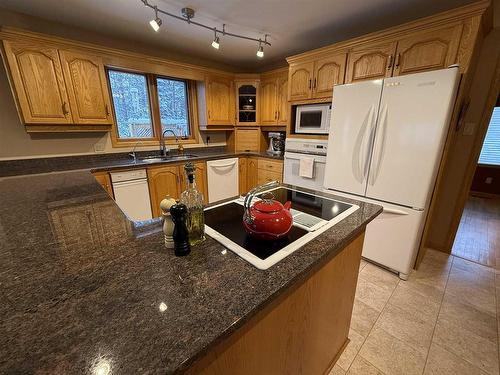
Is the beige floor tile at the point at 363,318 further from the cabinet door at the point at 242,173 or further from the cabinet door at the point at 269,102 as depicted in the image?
the cabinet door at the point at 269,102

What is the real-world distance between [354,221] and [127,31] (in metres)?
3.05

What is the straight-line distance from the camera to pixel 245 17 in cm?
213

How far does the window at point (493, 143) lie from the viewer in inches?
151

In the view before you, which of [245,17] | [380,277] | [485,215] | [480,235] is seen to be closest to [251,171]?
[245,17]

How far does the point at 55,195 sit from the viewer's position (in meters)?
1.37

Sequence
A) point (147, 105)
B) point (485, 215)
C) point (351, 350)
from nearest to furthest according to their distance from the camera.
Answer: point (351, 350)
point (147, 105)
point (485, 215)

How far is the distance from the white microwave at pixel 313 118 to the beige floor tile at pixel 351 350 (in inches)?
74.5

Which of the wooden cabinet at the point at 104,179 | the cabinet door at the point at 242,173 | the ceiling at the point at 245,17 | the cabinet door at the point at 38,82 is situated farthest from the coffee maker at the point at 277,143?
the cabinet door at the point at 38,82

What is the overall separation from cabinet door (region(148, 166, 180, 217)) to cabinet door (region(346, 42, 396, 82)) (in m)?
2.27

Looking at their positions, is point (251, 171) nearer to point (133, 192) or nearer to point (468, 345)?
point (133, 192)

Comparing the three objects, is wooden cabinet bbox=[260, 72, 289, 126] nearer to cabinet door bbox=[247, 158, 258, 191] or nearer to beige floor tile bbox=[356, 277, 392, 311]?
cabinet door bbox=[247, 158, 258, 191]

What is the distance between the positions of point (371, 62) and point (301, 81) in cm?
78

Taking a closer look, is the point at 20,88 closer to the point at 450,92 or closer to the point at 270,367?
the point at 270,367

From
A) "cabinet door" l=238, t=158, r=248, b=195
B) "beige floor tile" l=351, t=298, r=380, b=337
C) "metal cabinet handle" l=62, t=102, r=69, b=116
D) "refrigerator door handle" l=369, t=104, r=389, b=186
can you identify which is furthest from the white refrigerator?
"metal cabinet handle" l=62, t=102, r=69, b=116
